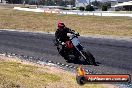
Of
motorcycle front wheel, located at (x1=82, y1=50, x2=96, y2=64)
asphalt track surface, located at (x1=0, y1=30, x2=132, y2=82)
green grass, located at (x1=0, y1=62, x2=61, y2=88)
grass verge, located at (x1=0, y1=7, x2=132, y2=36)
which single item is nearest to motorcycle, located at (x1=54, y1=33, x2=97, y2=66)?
motorcycle front wheel, located at (x1=82, y1=50, x2=96, y2=64)

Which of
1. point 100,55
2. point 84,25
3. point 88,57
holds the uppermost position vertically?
point 88,57

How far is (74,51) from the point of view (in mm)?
16062

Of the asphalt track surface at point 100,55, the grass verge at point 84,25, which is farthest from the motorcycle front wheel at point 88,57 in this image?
the grass verge at point 84,25

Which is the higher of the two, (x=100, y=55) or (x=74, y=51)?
(x=74, y=51)

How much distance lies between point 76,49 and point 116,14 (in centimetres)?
4048

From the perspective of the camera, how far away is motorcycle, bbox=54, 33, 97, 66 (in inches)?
613

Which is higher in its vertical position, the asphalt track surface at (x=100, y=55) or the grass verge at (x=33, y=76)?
the grass verge at (x=33, y=76)

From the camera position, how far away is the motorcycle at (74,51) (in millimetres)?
15570

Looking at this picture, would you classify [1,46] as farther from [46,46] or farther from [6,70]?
[6,70]

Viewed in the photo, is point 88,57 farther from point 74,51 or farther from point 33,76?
point 33,76

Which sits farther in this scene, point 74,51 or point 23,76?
point 74,51

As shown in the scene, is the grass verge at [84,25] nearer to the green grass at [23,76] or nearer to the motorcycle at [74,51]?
the motorcycle at [74,51]

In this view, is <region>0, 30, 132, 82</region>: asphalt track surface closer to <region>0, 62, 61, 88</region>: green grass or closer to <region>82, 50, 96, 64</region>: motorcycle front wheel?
<region>82, 50, 96, 64</region>: motorcycle front wheel

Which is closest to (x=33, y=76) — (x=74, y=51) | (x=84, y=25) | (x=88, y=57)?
(x=88, y=57)
